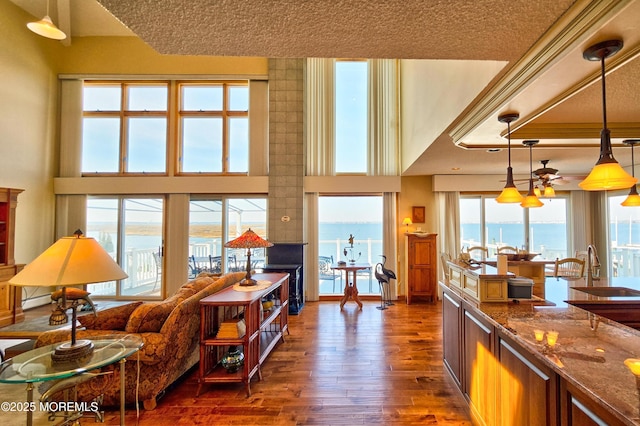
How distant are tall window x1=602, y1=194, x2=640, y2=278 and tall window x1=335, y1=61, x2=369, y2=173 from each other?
501 cm

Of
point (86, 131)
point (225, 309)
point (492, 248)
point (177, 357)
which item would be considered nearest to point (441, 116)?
point (225, 309)

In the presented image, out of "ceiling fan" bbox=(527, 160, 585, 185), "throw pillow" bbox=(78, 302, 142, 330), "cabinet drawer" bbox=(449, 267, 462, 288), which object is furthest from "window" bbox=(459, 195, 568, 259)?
"throw pillow" bbox=(78, 302, 142, 330)

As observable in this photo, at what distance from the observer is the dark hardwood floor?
234 centimetres

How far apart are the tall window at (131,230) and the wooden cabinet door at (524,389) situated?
6.32 metres

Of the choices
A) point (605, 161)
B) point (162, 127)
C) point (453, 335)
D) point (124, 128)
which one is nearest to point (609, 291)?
point (453, 335)

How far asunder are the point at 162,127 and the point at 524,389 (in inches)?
282

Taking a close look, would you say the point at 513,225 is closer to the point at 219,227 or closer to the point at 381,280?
the point at 381,280

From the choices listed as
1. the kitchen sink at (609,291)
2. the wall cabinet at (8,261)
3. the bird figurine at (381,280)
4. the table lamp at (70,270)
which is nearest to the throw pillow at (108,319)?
the table lamp at (70,270)

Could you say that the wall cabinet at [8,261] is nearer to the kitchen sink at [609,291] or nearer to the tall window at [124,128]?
the tall window at [124,128]

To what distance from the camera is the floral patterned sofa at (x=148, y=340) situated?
2.42m

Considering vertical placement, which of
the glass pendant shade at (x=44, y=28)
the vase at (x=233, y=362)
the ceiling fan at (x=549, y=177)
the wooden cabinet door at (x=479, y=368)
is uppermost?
the glass pendant shade at (x=44, y=28)

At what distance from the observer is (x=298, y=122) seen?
609 cm

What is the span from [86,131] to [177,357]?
6.12 metres

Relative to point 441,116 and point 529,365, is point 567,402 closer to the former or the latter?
point 529,365
